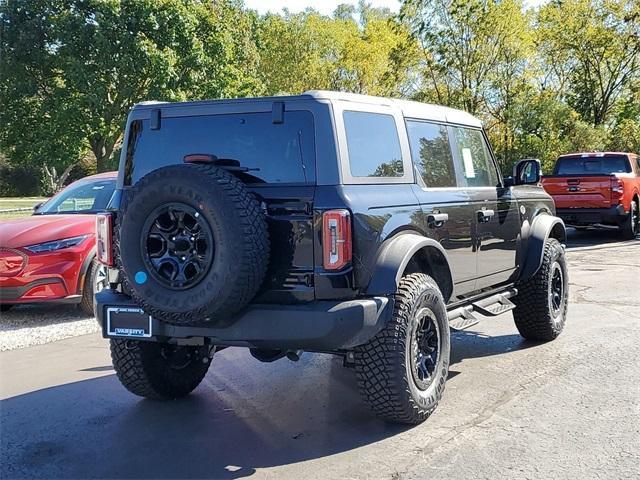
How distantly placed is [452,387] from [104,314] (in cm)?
252

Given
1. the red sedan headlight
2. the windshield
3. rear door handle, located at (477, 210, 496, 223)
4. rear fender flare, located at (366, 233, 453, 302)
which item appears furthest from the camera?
the windshield

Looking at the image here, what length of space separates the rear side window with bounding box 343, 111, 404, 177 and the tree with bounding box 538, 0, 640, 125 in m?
23.6

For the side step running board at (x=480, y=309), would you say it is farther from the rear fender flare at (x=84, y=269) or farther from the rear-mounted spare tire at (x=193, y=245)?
the rear fender flare at (x=84, y=269)

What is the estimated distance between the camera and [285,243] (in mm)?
3928

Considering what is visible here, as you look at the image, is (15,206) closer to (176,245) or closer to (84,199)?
(84,199)

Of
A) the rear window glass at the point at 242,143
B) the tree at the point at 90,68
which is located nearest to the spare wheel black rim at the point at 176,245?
the rear window glass at the point at 242,143

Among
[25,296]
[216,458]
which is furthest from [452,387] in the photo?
[25,296]

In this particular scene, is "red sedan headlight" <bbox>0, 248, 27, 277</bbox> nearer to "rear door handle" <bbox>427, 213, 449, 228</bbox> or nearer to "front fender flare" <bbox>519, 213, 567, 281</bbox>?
"rear door handle" <bbox>427, 213, 449, 228</bbox>

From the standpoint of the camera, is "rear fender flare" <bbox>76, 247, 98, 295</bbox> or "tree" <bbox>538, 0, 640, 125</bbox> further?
"tree" <bbox>538, 0, 640, 125</bbox>

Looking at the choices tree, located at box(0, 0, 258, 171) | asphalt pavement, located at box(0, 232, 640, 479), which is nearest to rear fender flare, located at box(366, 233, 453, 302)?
asphalt pavement, located at box(0, 232, 640, 479)

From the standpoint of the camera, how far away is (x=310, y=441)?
407cm

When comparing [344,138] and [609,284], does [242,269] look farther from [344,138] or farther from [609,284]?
[609,284]

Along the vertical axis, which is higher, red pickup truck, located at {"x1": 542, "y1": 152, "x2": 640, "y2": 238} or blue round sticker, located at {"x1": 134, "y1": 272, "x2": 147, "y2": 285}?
red pickup truck, located at {"x1": 542, "y1": 152, "x2": 640, "y2": 238}

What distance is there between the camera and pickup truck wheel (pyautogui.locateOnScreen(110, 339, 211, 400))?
15.4 feet
